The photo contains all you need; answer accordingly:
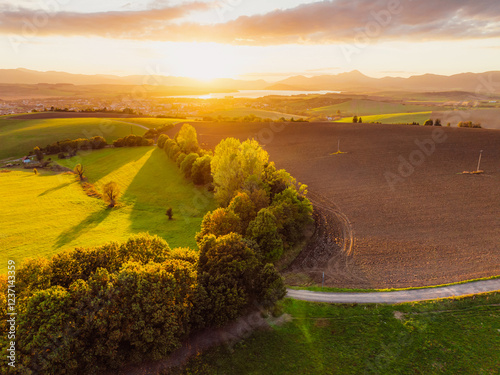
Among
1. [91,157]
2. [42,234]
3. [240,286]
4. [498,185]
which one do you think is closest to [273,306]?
[240,286]

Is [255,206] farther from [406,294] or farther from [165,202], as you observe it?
[165,202]

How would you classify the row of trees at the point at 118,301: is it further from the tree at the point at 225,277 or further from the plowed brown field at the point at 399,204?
the plowed brown field at the point at 399,204

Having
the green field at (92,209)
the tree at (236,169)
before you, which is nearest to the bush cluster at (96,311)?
the green field at (92,209)

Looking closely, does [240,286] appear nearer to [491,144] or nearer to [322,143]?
[322,143]

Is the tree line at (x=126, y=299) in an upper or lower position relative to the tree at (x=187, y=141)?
lower

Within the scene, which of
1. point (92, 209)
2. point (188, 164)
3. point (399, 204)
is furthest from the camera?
point (188, 164)

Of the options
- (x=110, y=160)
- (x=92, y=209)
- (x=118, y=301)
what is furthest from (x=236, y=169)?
(x=110, y=160)
